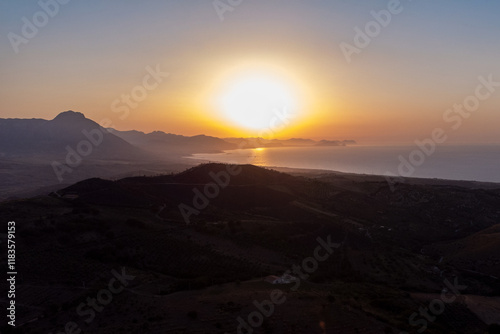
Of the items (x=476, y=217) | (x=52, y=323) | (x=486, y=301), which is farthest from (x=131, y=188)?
(x=476, y=217)

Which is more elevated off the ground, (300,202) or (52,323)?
(300,202)

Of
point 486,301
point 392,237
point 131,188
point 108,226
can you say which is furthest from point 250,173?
point 486,301

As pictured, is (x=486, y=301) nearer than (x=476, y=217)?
Yes

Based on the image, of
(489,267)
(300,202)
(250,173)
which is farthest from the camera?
(250,173)

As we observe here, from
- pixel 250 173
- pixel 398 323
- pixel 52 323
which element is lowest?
Result: pixel 52 323

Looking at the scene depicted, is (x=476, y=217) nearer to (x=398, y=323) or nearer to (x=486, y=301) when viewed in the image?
(x=486, y=301)

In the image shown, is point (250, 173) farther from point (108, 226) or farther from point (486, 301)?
point (486, 301)

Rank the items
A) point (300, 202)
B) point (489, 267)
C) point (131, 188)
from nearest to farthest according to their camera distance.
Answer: point (489, 267)
point (131, 188)
point (300, 202)
